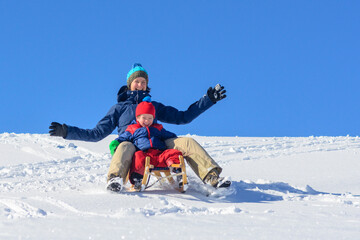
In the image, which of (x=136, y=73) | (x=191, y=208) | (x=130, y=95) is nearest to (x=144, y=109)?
(x=130, y=95)

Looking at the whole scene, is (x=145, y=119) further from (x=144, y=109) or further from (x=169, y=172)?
A: (x=169, y=172)

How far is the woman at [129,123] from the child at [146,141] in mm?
95

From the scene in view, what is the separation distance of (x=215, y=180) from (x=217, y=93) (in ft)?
3.84

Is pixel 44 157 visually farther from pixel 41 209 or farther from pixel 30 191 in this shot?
pixel 41 209

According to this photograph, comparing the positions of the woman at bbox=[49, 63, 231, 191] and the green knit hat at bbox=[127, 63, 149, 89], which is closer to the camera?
the woman at bbox=[49, 63, 231, 191]

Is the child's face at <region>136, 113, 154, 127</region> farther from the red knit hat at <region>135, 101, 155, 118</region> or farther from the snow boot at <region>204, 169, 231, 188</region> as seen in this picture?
the snow boot at <region>204, 169, 231, 188</region>

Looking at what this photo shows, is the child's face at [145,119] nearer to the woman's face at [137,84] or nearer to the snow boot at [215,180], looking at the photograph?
the woman's face at [137,84]

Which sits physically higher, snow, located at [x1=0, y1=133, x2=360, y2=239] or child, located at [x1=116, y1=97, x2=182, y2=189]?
child, located at [x1=116, y1=97, x2=182, y2=189]

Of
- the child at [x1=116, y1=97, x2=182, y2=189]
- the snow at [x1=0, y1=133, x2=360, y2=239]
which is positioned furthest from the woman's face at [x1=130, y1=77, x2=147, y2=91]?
the snow at [x1=0, y1=133, x2=360, y2=239]

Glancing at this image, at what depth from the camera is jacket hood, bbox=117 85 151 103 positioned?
5.24 meters

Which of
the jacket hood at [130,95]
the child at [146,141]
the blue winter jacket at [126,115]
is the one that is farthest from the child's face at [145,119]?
the jacket hood at [130,95]

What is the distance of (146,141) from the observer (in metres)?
4.59

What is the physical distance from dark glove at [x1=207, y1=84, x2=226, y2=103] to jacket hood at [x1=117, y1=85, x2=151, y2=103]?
744 mm

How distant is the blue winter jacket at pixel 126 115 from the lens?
16.4ft
